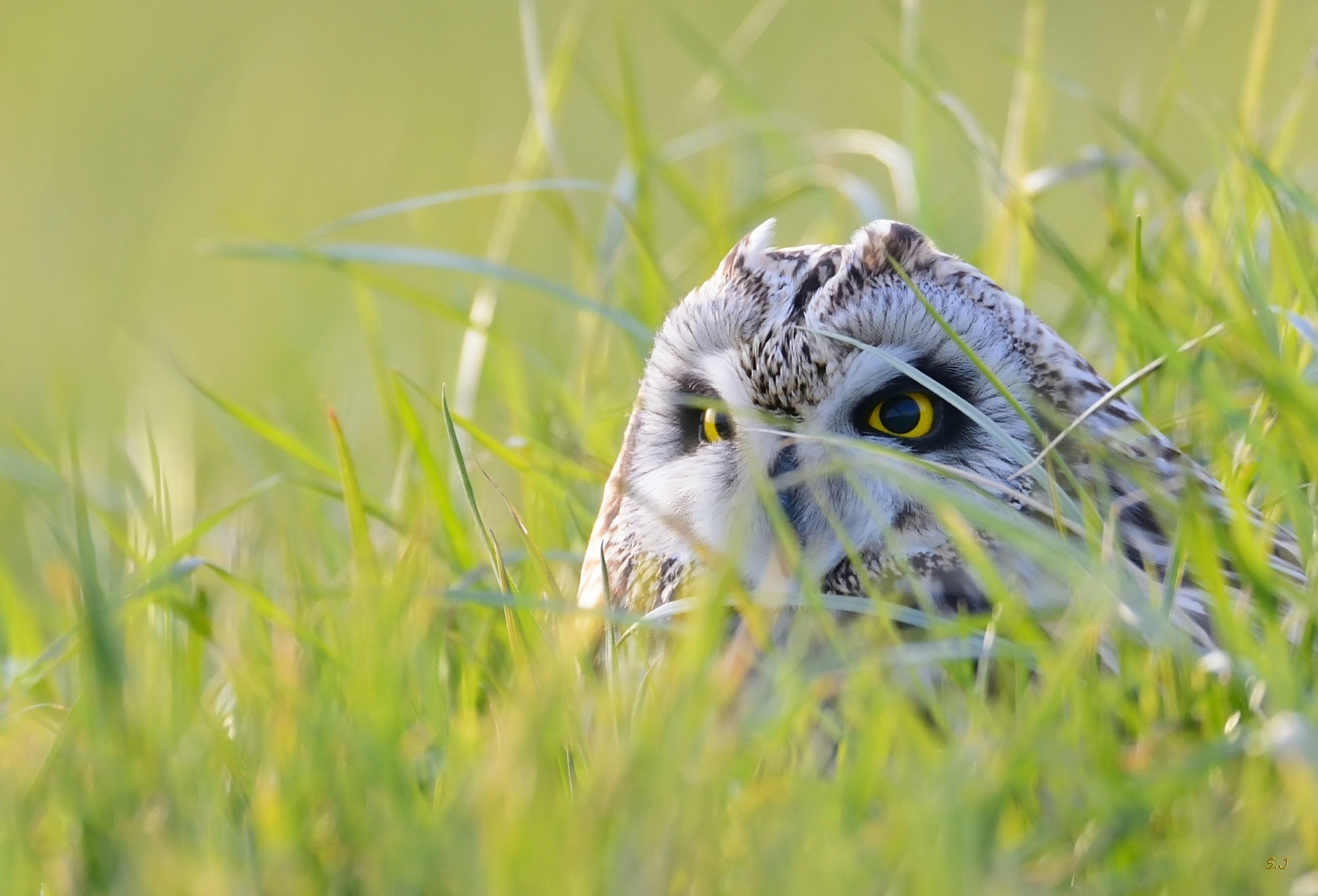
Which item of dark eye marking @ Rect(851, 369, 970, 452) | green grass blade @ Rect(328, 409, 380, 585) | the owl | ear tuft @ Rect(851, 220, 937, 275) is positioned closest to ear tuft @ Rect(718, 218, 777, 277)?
the owl

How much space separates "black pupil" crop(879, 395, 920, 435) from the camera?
8.57 feet

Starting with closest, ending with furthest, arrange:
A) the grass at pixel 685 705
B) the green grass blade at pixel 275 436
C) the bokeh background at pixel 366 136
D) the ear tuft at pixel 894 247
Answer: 1. the grass at pixel 685 705
2. the ear tuft at pixel 894 247
3. the green grass blade at pixel 275 436
4. the bokeh background at pixel 366 136

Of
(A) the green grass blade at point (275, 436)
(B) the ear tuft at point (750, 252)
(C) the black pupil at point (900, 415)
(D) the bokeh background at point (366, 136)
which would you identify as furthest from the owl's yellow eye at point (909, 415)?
(A) the green grass blade at point (275, 436)

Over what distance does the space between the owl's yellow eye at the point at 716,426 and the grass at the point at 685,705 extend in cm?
32

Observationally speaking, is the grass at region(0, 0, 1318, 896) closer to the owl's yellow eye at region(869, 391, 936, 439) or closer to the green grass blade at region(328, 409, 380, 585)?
the green grass blade at region(328, 409, 380, 585)

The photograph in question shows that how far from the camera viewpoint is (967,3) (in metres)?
15.2

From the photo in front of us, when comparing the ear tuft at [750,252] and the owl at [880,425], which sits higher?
the ear tuft at [750,252]

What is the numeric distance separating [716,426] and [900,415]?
1.29ft

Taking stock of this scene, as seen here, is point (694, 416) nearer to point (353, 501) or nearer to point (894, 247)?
point (894, 247)

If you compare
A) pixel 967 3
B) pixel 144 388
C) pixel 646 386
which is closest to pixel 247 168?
pixel 144 388

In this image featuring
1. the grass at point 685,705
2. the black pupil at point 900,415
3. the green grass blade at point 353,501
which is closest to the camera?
the grass at point 685,705

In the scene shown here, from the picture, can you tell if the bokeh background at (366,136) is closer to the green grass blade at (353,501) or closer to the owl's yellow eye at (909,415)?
the green grass blade at (353,501)

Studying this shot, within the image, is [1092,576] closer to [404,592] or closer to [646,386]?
[404,592]

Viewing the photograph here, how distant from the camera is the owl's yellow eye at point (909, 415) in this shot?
8.58 feet
